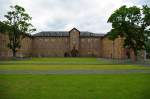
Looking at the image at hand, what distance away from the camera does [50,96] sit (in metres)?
11.1

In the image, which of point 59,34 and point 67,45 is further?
point 59,34

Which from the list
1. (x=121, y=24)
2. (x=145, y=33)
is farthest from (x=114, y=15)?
(x=145, y=33)

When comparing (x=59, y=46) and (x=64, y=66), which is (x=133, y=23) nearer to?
(x=64, y=66)

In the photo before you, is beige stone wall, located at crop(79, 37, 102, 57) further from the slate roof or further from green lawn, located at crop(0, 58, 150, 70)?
green lawn, located at crop(0, 58, 150, 70)

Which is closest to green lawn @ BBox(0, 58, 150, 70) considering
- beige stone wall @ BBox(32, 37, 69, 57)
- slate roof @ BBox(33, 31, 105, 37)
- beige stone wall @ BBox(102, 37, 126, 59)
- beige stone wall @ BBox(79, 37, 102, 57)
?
beige stone wall @ BBox(102, 37, 126, 59)

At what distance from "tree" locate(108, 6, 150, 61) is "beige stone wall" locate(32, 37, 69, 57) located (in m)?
64.3

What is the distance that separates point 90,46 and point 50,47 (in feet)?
50.0

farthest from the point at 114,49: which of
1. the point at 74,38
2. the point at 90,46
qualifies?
the point at 74,38

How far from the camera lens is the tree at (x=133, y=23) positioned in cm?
5306

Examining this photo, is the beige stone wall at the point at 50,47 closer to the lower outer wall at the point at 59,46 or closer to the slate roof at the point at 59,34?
the lower outer wall at the point at 59,46

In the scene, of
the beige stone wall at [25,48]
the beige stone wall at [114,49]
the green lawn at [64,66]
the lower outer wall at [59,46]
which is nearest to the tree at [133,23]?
the green lawn at [64,66]

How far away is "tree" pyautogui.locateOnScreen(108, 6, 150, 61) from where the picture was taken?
5306 cm

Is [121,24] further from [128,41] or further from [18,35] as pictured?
[18,35]

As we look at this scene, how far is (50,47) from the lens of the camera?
386 ft
